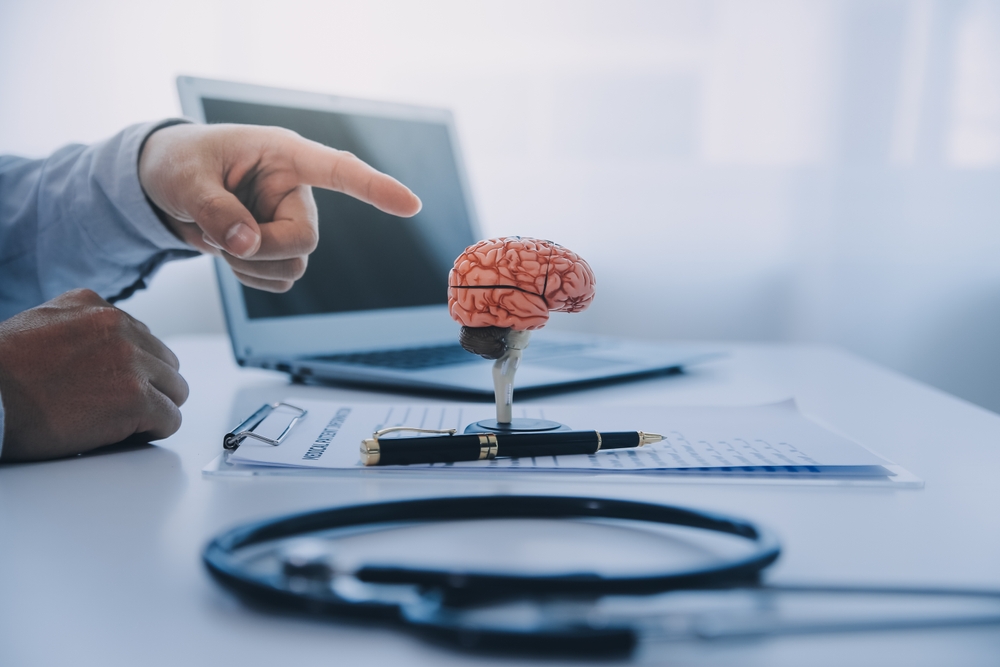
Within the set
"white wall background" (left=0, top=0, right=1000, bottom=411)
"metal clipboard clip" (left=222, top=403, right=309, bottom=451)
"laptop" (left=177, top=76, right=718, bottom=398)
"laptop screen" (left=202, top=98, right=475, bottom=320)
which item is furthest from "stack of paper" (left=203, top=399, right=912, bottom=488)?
"white wall background" (left=0, top=0, right=1000, bottom=411)

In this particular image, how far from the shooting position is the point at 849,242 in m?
1.72

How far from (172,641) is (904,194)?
1785 millimetres

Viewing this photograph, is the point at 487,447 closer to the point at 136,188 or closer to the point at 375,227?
the point at 136,188

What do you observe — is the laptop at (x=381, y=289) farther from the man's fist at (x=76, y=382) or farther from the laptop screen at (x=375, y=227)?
the man's fist at (x=76, y=382)

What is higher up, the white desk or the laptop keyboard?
the white desk

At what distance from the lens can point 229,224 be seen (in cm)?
59

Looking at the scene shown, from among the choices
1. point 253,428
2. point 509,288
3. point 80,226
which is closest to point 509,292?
point 509,288

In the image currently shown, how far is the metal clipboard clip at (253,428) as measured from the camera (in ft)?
1.64

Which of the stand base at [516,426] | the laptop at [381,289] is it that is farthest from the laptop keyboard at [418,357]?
the stand base at [516,426]

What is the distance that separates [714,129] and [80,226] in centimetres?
131

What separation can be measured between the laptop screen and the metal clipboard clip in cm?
31

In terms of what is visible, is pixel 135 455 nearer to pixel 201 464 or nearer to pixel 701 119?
pixel 201 464

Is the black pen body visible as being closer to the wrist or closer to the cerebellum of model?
the cerebellum of model

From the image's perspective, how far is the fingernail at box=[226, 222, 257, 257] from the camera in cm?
58
